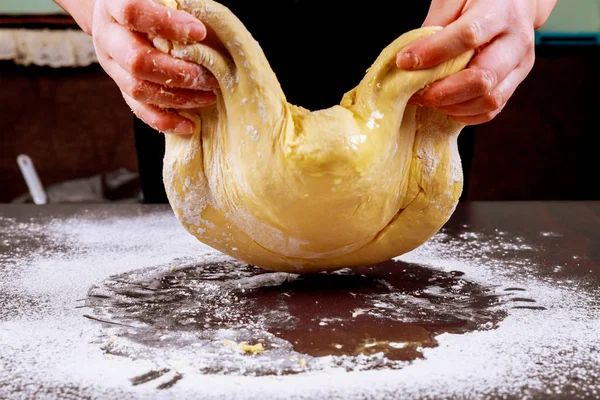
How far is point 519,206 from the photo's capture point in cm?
188

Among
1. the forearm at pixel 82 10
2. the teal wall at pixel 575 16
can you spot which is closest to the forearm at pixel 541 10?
the forearm at pixel 82 10

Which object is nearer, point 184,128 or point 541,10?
point 184,128

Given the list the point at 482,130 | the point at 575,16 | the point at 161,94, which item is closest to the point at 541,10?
the point at 161,94

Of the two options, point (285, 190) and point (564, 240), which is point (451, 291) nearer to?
point (285, 190)

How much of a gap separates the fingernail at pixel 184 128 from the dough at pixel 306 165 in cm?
2

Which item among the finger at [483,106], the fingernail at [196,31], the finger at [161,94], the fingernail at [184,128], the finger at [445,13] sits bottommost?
the fingernail at [184,128]

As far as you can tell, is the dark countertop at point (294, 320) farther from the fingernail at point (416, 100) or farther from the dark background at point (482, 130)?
the dark background at point (482, 130)

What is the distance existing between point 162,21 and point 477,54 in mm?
482

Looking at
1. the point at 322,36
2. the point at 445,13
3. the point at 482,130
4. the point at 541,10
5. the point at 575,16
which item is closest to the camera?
the point at 445,13

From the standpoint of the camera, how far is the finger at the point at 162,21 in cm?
95

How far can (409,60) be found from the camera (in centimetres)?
105

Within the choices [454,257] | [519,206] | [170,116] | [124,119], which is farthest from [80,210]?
[124,119]

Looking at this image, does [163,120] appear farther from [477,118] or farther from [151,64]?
[477,118]

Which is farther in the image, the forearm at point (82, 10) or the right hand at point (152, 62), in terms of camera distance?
the forearm at point (82, 10)
